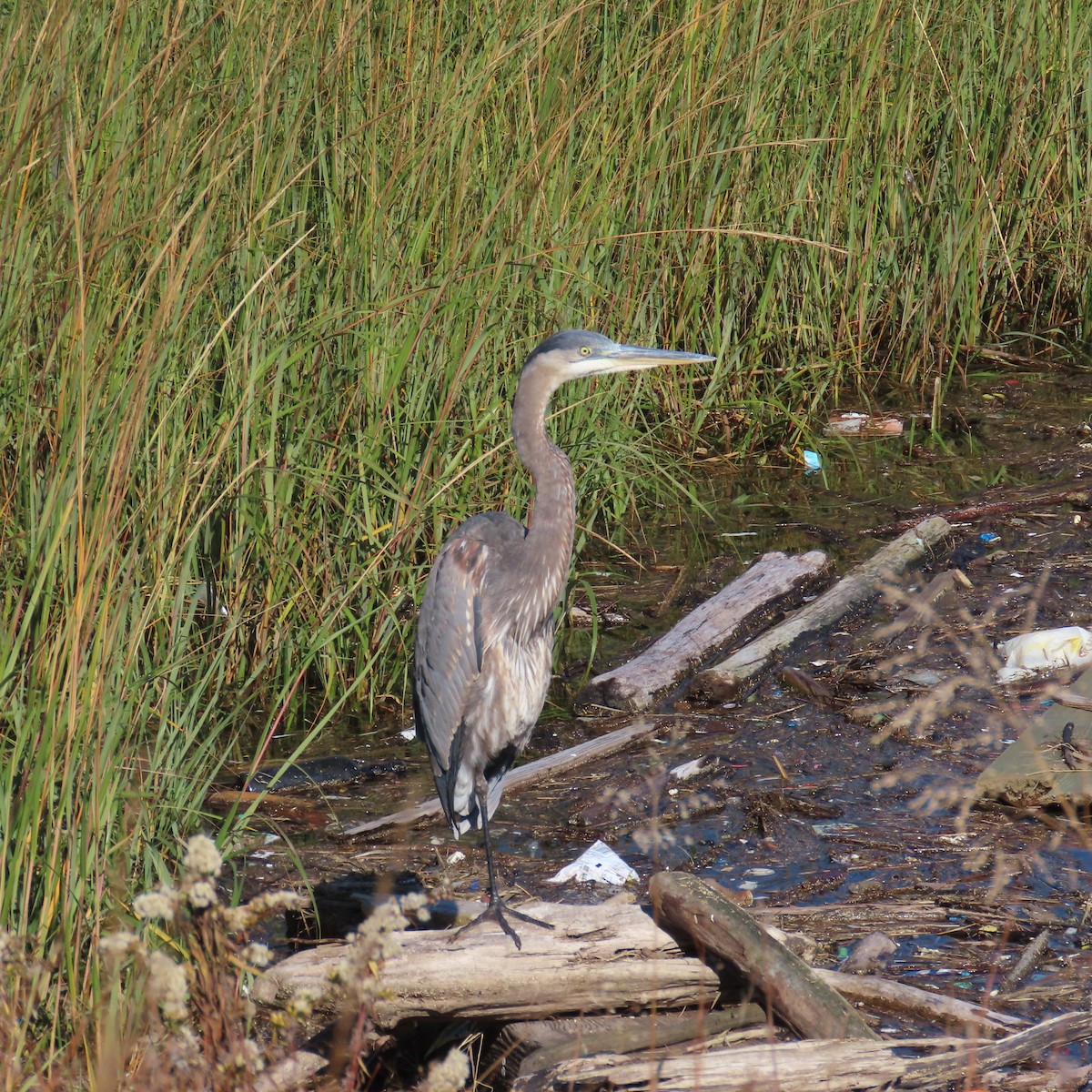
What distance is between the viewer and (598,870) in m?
3.71

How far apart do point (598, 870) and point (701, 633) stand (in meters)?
1.29

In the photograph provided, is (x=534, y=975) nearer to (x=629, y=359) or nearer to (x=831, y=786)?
(x=831, y=786)

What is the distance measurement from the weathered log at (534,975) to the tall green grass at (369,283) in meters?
0.48

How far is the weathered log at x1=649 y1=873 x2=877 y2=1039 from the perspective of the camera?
2.71 meters

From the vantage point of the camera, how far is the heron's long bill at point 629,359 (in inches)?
151

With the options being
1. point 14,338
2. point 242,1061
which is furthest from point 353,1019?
point 14,338

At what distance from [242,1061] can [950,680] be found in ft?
10.3

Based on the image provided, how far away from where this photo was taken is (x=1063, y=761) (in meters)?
3.84

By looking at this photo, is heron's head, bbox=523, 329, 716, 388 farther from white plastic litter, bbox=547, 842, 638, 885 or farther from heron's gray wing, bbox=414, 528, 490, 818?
white plastic litter, bbox=547, 842, 638, 885

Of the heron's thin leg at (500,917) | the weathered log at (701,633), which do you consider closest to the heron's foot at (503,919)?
the heron's thin leg at (500,917)

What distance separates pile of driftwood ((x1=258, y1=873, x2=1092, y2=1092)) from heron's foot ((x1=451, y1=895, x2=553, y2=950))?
0.07 feet

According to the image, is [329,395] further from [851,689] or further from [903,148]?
[903,148]

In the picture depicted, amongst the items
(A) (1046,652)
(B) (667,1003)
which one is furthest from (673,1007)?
(A) (1046,652)

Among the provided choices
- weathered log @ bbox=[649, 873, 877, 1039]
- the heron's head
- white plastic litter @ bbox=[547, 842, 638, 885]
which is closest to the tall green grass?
the heron's head
